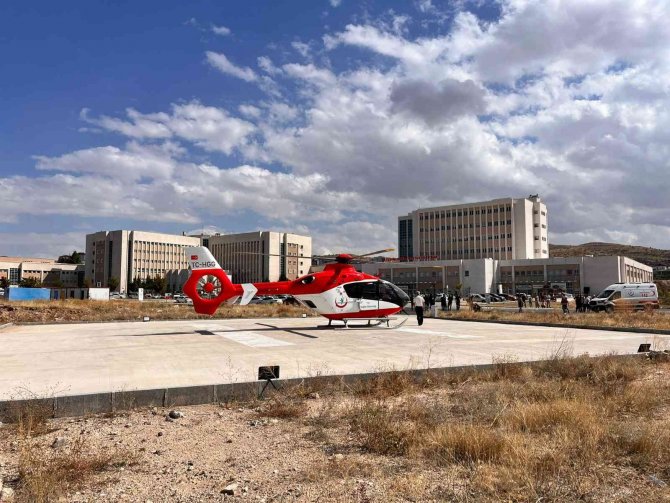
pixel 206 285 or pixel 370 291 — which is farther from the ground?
pixel 206 285

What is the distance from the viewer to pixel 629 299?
3919cm

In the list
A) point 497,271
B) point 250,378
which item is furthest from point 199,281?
point 497,271

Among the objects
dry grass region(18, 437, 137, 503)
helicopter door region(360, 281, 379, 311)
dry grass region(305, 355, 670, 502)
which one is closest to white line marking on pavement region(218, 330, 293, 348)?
helicopter door region(360, 281, 379, 311)

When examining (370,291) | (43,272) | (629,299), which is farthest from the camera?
(43,272)

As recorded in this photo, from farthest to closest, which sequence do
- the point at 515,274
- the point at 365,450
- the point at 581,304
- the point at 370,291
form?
the point at 515,274 → the point at 581,304 → the point at 370,291 → the point at 365,450

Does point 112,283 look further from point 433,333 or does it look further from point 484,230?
point 433,333

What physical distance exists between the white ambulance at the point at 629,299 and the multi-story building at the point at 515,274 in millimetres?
61281

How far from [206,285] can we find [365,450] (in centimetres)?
1809

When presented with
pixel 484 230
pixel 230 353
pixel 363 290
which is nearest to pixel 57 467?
pixel 230 353

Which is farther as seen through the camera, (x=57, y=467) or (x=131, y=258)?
(x=131, y=258)

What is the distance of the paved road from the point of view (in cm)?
1003

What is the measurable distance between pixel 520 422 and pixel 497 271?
11402 cm

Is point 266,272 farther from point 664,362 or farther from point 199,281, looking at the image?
point 664,362

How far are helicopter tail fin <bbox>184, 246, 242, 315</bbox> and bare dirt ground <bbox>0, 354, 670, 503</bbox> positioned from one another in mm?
14446
